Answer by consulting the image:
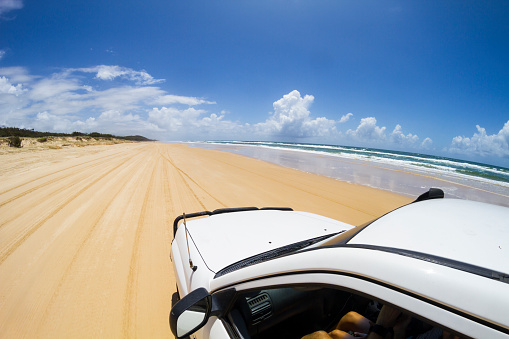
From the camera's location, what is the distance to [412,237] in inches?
36.3

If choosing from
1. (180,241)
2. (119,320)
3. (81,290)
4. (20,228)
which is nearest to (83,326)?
(119,320)

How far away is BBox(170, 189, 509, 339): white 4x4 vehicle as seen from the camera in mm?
607

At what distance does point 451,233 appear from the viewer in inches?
35.5

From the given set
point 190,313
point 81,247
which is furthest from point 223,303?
point 81,247

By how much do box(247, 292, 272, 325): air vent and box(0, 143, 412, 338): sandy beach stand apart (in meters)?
1.32

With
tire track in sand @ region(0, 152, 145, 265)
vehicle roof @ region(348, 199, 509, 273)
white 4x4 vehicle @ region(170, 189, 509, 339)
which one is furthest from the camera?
tire track in sand @ region(0, 152, 145, 265)

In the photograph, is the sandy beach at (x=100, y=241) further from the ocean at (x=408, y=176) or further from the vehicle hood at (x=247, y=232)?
the ocean at (x=408, y=176)

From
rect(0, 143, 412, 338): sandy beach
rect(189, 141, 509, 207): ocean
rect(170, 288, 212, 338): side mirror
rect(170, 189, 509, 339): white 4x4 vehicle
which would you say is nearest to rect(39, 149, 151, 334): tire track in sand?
rect(0, 143, 412, 338): sandy beach

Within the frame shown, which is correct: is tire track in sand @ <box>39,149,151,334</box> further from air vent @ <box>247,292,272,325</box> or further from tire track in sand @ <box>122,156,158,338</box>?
air vent @ <box>247,292,272,325</box>

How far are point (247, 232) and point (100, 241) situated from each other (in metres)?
2.90

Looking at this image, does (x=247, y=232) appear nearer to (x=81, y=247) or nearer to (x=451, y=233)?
(x=451, y=233)

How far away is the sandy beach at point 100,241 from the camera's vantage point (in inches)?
87.3

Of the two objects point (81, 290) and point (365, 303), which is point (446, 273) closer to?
point (365, 303)

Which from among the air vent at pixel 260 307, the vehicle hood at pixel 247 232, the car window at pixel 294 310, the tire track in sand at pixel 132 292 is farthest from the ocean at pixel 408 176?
the tire track in sand at pixel 132 292
